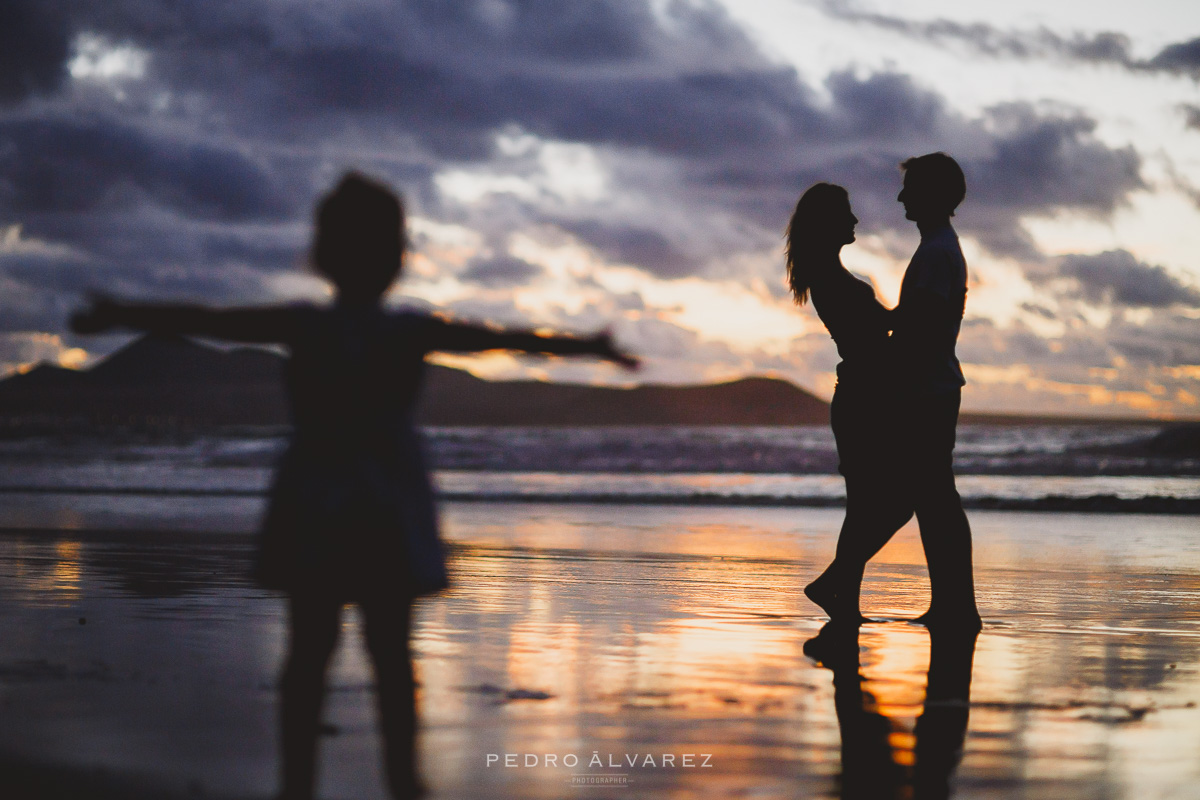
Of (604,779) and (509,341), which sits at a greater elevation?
(509,341)

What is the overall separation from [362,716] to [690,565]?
5.19 m

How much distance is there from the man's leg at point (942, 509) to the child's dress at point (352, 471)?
3.38m

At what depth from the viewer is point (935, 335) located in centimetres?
538

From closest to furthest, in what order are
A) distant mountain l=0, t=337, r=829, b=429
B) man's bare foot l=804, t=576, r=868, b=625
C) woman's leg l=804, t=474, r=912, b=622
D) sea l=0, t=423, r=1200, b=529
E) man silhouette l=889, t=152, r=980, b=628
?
man silhouette l=889, t=152, r=980, b=628
woman's leg l=804, t=474, r=912, b=622
man's bare foot l=804, t=576, r=868, b=625
sea l=0, t=423, r=1200, b=529
distant mountain l=0, t=337, r=829, b=429

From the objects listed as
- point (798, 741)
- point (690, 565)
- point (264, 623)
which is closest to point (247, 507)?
point (690, 565)

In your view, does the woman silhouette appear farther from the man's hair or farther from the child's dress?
the child's dress

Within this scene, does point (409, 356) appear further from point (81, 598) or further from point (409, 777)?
point (81, 598)

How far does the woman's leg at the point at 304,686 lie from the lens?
8.14ft

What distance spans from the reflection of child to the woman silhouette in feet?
10.6

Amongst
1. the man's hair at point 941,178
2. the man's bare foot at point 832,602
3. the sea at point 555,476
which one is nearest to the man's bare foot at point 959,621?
the man's bare foot at point 832,602

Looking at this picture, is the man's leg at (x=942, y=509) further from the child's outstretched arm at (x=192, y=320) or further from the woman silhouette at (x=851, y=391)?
the child's outstretched arm at (x=192, y=320)

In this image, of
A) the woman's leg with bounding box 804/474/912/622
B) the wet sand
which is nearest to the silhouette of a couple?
the wet sand

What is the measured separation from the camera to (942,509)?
5410 millimetres

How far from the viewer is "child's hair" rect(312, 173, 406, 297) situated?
2584mm
